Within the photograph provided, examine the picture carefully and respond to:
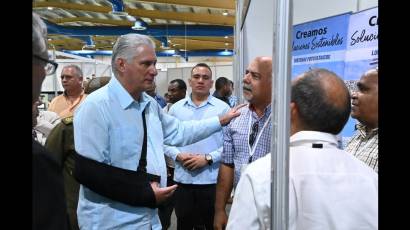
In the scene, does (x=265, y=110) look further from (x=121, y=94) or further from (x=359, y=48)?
(x=359, y=48)

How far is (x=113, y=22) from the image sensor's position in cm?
1185

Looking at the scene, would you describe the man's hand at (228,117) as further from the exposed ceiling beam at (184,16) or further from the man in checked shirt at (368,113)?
the exposed ceiling beam at (184,16)

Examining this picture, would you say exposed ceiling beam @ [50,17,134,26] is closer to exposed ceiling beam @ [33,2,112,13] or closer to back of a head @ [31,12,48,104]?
exposed ceiling beam @ [33,2,112,13]

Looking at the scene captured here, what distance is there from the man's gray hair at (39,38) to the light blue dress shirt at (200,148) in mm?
2379

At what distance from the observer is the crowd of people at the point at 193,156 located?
1.12m

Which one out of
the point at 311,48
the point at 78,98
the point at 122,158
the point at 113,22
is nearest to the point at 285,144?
the point at 122,158

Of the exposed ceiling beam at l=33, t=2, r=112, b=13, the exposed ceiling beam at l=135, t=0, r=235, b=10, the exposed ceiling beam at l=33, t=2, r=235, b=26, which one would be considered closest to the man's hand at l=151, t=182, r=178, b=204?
the exposed ceiling beam at l=135, t=0, r=235, b=10

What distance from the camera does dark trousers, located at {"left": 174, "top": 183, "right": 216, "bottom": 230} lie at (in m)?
3.20

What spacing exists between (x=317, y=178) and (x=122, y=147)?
0.92 m

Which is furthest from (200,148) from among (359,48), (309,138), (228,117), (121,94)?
(309,138)

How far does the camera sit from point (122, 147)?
1747 mm

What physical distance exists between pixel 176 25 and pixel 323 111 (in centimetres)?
1140

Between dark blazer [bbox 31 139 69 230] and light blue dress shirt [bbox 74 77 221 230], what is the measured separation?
0.82 meters
